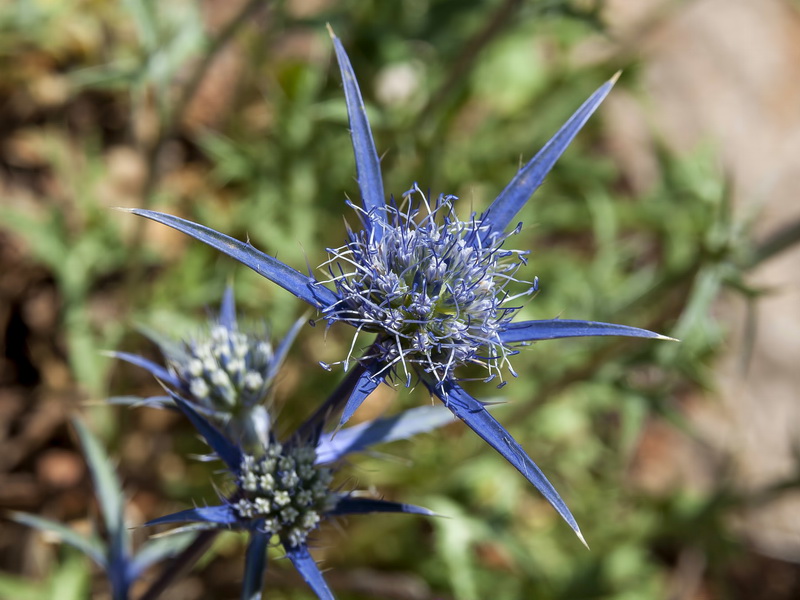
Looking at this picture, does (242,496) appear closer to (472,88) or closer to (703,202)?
(703,202)

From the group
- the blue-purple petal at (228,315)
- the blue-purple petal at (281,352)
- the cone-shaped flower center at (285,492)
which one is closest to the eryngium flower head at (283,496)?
the cone-shaped flower center at (285,492)

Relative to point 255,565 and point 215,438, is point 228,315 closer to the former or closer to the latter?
point 215,438

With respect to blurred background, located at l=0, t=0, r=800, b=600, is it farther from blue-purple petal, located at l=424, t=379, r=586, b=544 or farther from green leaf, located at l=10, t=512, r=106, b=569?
blue-purple petal, located at l=424, t=379, r=586, b=544

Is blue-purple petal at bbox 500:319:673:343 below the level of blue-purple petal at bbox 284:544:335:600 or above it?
above

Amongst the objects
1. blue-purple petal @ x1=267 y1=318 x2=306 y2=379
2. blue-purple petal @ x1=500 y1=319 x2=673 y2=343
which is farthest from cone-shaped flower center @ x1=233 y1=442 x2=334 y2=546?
blue-purple petal @ x1=500 y1=319 x2=673 y2=343

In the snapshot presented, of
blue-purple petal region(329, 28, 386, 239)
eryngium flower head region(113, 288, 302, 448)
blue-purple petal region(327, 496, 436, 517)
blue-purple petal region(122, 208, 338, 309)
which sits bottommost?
blue-purple petal region(327, 496, 436, 517)

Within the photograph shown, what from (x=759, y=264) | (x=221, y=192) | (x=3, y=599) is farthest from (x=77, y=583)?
(x=759, y=264)

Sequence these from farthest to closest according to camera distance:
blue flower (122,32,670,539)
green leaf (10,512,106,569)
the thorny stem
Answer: green leaf (10,512,106,569), the thorny stem, blue flower (122,32,670,539)

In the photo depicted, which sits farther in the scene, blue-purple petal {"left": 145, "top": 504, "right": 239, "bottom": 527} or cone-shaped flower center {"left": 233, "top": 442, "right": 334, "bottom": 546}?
cone-shaped flower center {"left": 233, "top": 442, "right": 334, "bottom": 546}
